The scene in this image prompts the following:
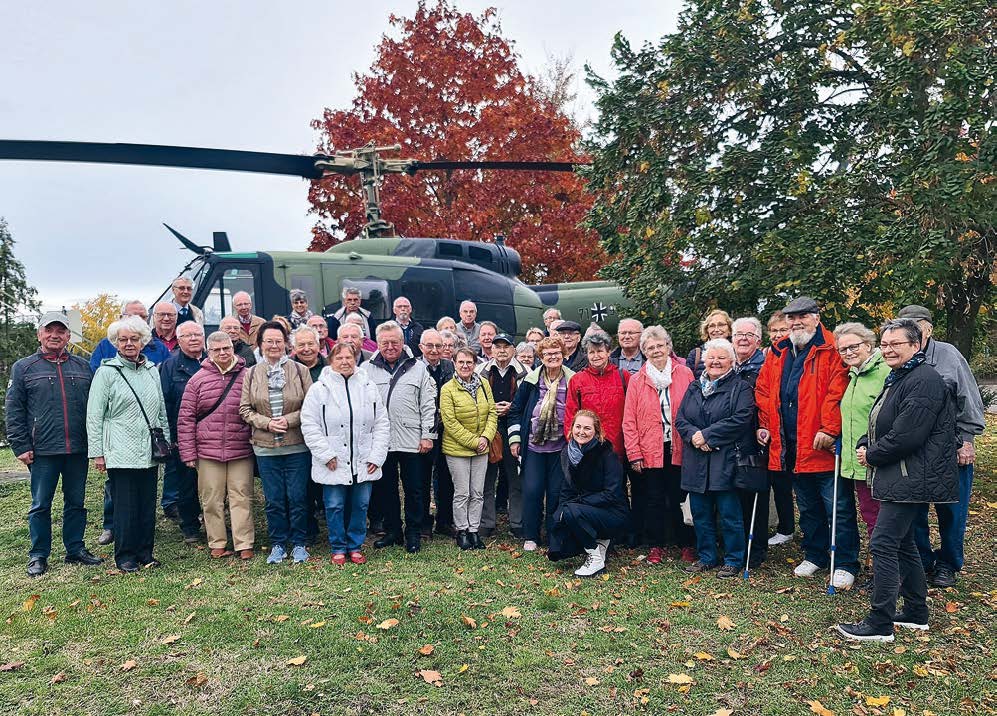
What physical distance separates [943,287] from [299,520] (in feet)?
24.0

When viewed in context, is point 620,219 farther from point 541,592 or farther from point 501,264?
point 541,592

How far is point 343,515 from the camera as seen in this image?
6.21 m

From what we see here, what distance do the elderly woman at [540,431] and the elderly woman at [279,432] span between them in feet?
6.13

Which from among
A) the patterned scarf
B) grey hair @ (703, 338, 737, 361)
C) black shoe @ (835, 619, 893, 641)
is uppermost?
grey hair @ (703, 338, 737, 361)

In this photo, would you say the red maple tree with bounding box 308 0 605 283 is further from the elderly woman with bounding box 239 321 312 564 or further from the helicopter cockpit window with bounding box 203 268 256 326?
the elderly woman with bounding box 239 321 312 564

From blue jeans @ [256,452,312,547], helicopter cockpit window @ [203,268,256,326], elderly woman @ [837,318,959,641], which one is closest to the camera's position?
elderly woman @ [837,318,959,641]

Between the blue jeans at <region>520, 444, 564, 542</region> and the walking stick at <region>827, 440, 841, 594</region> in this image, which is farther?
the blue jeans at <region>520, 444, 564, 542</region>

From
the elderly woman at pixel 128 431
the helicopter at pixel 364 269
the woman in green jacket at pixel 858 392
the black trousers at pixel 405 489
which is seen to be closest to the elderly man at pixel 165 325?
the elderly woman at pixel 128 431

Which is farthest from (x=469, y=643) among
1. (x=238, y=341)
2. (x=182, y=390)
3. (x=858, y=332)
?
(x=238, y=341)

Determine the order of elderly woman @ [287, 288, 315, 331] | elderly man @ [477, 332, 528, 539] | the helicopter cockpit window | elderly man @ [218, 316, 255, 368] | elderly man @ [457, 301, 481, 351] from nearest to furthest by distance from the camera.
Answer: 1. elderly man @ [477, 332, 528, 539]
2. elderly man @ [218, 316, 255, 368]
3. elderly man @ [457, 301, 481, 351]
4. elderly woman @ [287, 288, 315, 331]
5. the helicopter cockpit window

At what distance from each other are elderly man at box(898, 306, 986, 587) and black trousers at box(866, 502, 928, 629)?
2.89ft

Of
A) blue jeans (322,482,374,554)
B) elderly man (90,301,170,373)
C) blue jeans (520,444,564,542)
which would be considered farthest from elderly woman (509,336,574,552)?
elderly man (90,301,170,373)

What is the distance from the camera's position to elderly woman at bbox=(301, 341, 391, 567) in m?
5.93

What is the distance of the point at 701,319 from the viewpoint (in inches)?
340
